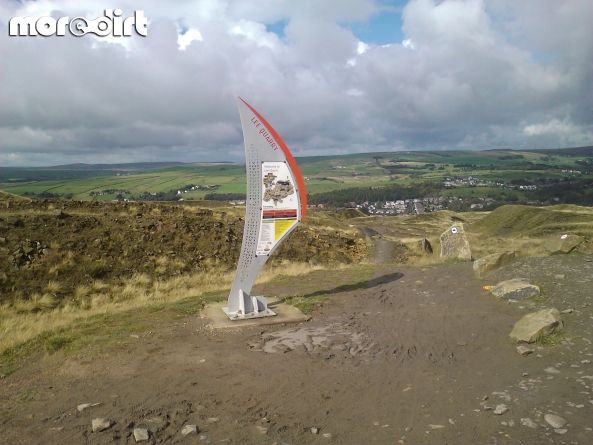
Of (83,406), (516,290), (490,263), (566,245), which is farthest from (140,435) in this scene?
(566,245)

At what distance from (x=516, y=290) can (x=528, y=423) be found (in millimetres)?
6203

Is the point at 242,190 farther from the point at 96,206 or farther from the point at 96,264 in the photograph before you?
the point at 96,264

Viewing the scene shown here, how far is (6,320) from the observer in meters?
11.4

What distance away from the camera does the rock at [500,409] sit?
226 inches

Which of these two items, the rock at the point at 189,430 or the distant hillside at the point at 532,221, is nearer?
the rock at the point at 189,430

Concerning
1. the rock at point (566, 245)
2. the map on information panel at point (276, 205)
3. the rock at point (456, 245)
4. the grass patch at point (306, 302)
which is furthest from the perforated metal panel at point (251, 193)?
the rock at point (456, 245)

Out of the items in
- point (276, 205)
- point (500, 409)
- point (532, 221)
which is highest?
point (276, 205)

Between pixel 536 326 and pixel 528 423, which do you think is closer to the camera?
pixel 528 423

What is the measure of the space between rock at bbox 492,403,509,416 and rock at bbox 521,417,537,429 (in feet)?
0.88

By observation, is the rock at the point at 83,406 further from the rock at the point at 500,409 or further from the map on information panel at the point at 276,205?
the map on information panel at the point at 276,205

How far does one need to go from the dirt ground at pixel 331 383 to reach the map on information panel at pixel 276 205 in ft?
7.17

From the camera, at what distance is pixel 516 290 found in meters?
11.0

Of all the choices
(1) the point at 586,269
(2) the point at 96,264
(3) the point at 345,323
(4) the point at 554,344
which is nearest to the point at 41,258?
(2) the point at 96,264

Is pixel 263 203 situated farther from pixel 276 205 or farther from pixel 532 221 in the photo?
pixel 532 221
